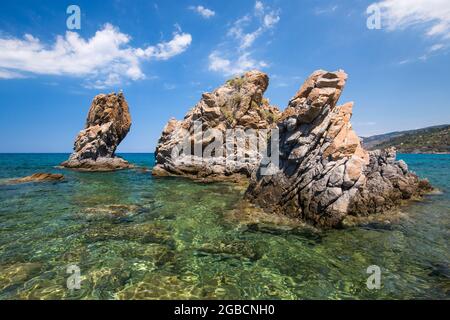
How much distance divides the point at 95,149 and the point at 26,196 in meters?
37.5

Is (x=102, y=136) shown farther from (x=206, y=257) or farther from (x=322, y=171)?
(x=206, y=257)

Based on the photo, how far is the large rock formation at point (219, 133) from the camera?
4131 cm

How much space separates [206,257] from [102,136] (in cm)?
5848

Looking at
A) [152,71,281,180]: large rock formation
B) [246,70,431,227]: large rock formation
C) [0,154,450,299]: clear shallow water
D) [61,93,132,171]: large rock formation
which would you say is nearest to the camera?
[0,154,450,299]: clear shallow water

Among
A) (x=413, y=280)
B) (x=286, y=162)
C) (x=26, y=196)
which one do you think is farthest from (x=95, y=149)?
(x=413, y=280)

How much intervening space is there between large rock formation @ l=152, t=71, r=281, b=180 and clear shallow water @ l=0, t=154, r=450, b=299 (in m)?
21.3

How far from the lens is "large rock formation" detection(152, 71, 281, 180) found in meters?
41.3

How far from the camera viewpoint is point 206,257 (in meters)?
12.3

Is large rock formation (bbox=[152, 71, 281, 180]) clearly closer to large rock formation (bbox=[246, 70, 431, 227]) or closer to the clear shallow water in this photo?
large rock formation (bbox=[246, 70, 431, 227])

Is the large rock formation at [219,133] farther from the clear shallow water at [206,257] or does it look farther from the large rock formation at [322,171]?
the clear shallow water at [206,257]

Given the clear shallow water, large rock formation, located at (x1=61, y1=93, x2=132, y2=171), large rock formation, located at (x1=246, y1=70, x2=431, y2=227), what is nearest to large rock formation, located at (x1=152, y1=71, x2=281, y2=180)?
large rock formation, located at (x1=246, y1=70, x2=431, y2=227)

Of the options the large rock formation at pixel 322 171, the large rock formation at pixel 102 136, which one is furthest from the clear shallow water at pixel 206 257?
the large rock formation at pixel 102 136
